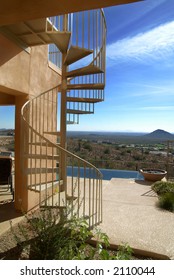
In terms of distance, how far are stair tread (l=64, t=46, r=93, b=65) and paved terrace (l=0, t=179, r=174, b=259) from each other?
285 cm

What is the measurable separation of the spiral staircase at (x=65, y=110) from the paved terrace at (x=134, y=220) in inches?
13.6

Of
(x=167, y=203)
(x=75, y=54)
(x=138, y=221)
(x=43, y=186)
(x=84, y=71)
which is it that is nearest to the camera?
(x=43, y=186)

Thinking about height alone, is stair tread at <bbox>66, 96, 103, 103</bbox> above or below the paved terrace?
above

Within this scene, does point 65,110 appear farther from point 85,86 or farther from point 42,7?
point 42,7

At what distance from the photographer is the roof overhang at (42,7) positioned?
1712mm

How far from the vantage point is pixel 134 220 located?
11.9ft

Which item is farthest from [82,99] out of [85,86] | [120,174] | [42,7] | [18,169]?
[120,174]

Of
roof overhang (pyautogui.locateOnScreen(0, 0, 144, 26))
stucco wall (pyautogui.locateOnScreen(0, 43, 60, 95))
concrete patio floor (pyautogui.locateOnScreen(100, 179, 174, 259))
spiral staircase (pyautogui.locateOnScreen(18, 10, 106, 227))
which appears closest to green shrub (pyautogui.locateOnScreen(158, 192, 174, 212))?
concrete patio floor (pyautogui.locateOnScreen(100, 179, 174, 259))

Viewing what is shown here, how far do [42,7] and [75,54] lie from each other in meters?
1.69

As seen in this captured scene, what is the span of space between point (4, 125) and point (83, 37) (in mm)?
4374

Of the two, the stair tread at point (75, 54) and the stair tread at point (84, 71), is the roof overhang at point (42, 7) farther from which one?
the stair tread at point (84, 71)

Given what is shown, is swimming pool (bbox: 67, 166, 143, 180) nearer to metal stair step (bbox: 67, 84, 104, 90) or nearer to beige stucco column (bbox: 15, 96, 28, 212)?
beige stucco column (bbox: 15, 96, 28, 212)

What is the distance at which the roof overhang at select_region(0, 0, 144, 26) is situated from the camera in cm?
171
